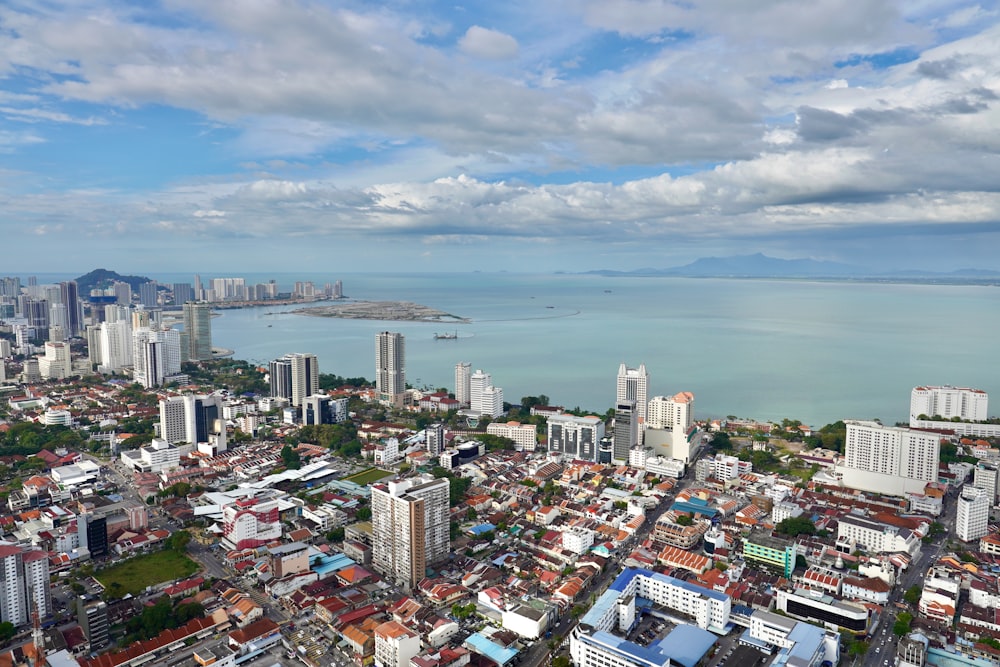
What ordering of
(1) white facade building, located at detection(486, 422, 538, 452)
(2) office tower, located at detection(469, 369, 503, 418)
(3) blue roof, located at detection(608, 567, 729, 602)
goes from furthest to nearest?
1. (2) office tower, located at detection(469, 369, 503, 418)
2. (1) white facade building, located at detection(486, 422, 538, 452)
3. (3) blue roof, located at detection(608, 567, 729, 602)

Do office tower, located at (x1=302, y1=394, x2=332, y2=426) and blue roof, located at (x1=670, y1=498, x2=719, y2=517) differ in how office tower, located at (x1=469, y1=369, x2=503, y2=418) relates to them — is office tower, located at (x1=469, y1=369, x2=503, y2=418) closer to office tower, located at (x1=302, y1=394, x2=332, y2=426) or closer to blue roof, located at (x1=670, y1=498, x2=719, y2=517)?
office tower, located at (x1=302, y1=394, x2=332, y2=426)

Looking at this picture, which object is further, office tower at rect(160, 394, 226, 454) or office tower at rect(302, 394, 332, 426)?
office tower at rect(302, 394, 332, 426)

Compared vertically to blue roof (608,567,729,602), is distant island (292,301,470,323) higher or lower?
higher

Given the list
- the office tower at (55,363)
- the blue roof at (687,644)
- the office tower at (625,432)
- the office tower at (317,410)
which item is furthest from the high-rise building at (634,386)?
the office tower at (55,363)

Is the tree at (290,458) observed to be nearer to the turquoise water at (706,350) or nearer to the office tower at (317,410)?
the office tower at (317,410)

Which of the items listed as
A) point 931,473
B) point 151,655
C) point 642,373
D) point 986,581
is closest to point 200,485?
point 151,655

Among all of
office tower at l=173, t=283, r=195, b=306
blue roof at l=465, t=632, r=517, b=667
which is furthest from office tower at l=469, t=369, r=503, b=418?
office tower at l=173, t=283, r=195, b=306
